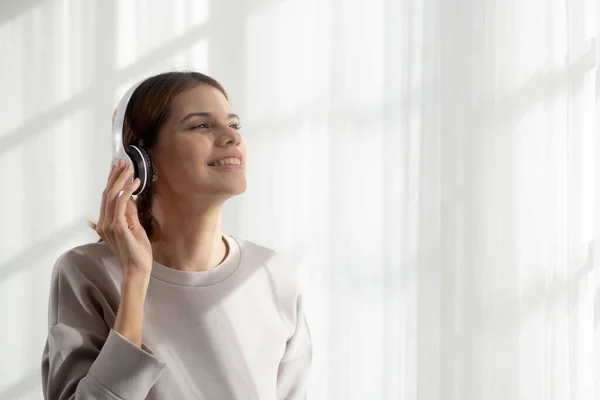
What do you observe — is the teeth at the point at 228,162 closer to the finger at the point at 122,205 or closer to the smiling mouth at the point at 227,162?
the smiling mouth at the point at 227,162

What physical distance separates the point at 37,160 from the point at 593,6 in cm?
155

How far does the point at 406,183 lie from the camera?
6.03 feet

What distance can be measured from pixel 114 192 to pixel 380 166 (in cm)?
94

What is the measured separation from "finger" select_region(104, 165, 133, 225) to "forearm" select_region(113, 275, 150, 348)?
0.36 ft

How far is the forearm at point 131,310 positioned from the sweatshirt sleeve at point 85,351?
21mm

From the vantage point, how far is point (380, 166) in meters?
1.85

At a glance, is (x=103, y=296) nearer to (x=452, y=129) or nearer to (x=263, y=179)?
(x=263, y=179)

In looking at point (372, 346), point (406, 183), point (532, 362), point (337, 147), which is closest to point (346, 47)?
point (337, 147)

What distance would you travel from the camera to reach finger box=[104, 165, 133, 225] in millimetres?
1069

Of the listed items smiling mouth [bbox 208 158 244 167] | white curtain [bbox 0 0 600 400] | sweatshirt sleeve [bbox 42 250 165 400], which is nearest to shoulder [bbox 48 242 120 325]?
sweatshirt sleeve [bbox 42 250 165 400]

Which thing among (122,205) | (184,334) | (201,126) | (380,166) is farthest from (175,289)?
(380,166)

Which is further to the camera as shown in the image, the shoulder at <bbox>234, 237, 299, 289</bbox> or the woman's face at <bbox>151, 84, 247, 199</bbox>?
the shoulder at <bbox>234, 237, 299, 289</bbox>

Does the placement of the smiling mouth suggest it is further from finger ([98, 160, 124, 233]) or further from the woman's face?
finger ([98, 160, 124, 233])

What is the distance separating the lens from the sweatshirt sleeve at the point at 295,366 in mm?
1252
